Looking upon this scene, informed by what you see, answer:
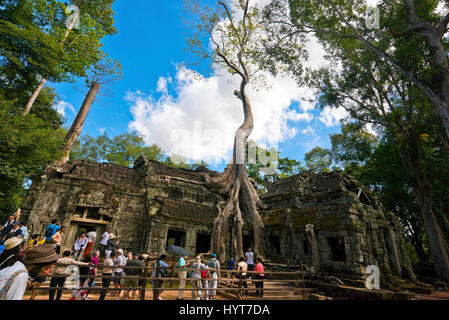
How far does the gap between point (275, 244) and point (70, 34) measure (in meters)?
17.9

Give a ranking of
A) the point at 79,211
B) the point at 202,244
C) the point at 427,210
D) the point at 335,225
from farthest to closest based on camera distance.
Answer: the point at 202,244
the point at 427,210
the point at 79,211
the point at 335,225

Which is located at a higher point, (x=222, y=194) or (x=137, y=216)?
(x=222, y=194)

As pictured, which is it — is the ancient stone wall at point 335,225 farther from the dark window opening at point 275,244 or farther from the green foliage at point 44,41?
the green foliage at point 44,41

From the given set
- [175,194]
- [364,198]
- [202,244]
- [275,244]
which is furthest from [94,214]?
[364,198]

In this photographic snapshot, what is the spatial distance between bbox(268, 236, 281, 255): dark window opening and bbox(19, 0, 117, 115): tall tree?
15.7m

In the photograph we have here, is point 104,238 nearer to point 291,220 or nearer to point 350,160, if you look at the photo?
point 291,220

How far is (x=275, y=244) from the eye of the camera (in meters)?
14.5

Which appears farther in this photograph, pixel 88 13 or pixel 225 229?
pixel 88 13

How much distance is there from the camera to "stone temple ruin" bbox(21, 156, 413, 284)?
10.8m

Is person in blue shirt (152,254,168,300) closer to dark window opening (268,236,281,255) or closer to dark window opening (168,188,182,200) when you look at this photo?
dark window opening (168,188,182,200)

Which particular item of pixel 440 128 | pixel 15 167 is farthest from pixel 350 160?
pixel 15 167

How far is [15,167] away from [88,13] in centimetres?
1070

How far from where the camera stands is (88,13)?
46.0 feet

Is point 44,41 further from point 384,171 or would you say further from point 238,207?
point 384,171
